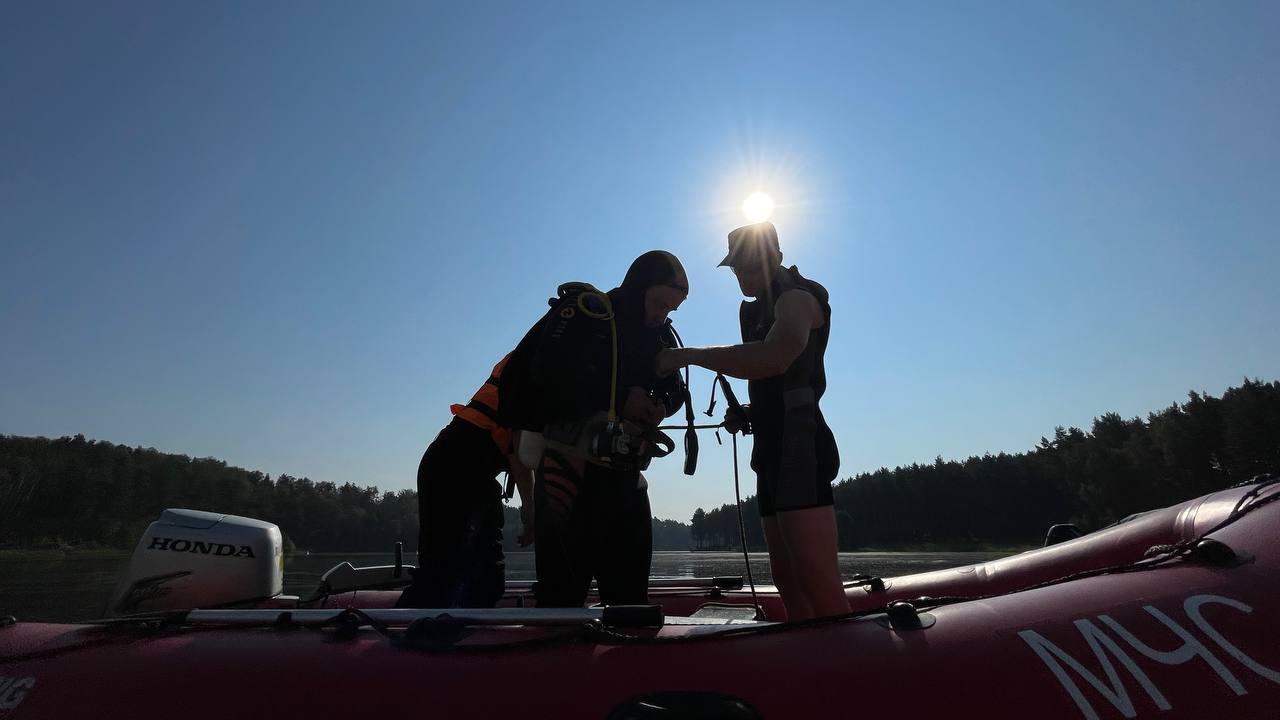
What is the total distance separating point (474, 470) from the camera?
2.90 meters

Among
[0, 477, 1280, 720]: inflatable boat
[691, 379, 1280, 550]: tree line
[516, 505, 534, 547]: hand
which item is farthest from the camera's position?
[691, 379, 1280, 550]: tree line

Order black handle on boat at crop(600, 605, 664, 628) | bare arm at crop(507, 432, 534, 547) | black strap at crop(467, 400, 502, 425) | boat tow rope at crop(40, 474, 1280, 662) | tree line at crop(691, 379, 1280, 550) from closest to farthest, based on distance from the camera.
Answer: boat tow rope at crop(40, 474, 1280, 662), black handle on boat at crop(600, 605, 664, 628), black strap at crop(467, 400, 502, 425), bare arm at crop(507, 432, 534, 547), tree line at crop(691, 379, 1280, 550)

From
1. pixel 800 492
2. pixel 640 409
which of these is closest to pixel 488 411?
pixel 640 409

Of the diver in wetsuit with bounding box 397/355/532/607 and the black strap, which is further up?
the black strap

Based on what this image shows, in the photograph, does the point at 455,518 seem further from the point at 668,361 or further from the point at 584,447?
the point at 668,361

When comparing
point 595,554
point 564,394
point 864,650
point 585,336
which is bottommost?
point 864,650

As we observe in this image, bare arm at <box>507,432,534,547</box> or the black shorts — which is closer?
the black shorts

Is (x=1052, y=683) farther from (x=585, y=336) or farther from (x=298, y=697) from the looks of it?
(x=298, y=697)

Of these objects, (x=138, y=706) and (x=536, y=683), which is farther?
(x=138, y=706)

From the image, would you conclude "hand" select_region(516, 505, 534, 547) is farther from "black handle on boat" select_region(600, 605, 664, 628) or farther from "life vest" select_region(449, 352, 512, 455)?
"black handle on boat" select_region(600, 605, 664, 628)

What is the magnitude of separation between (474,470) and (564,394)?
86 centimetres

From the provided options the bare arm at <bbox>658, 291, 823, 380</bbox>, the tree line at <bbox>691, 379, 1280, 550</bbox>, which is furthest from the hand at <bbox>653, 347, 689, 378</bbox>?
the tree line at <bbox>691, 379, 1280, 550</bbox>

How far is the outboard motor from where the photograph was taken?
3182 mm

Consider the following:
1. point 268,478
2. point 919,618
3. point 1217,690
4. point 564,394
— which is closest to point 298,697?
point 564,394
